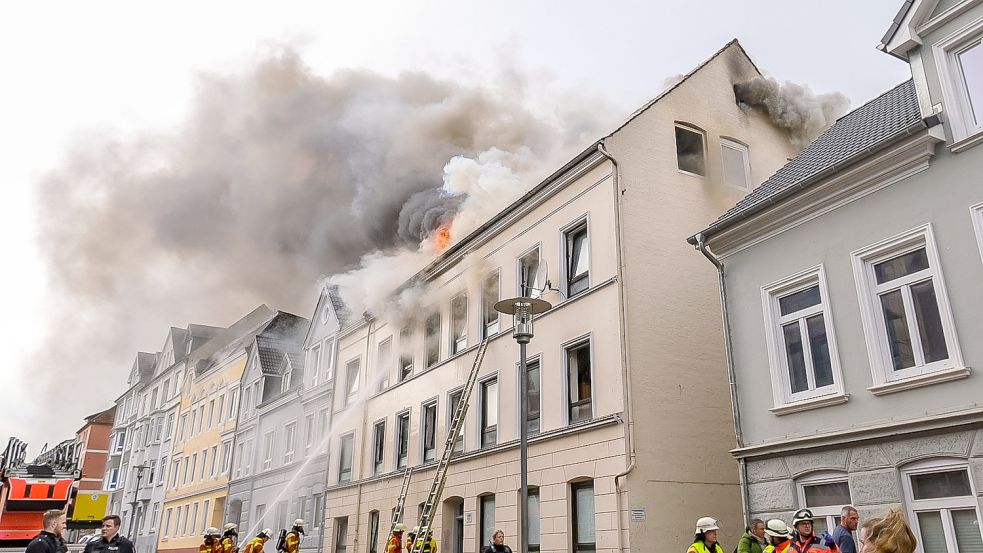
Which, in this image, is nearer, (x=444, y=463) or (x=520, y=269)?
(x=444, y=463)

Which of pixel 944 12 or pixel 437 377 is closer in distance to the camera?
pixel 944 12

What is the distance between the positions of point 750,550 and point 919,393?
9.96 ft

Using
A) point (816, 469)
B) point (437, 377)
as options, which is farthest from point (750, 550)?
point (437, 377)

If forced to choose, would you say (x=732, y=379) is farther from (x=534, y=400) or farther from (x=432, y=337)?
(x=432, y=337)

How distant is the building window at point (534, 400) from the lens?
16672mm

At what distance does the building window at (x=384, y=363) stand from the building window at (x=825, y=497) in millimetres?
15288

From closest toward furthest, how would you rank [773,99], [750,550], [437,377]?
1. [750,550]
2. [773,99]
3. [437,377]

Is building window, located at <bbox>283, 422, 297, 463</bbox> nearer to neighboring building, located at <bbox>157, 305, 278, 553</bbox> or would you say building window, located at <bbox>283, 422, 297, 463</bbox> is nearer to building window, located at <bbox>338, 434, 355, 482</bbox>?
building window, located at <bbox>338, 434, 355, 482</bbox>

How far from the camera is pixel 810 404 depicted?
1095 cm

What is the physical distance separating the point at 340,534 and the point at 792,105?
740 inches

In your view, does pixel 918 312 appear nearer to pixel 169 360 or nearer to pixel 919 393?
pixel 919 393

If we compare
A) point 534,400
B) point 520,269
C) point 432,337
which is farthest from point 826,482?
point 432,337

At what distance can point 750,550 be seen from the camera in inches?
406

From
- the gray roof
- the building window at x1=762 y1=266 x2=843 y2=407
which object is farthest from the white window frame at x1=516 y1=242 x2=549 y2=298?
the building window at x1=762 y1=266 x2=843 y2=407
